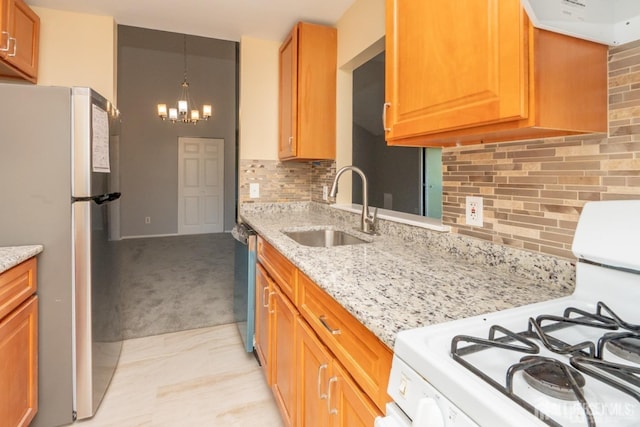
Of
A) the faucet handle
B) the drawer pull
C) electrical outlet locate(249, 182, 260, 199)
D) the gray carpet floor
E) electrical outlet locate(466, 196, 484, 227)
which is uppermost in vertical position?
electrical outlet locate(249, 182, 260, 199)

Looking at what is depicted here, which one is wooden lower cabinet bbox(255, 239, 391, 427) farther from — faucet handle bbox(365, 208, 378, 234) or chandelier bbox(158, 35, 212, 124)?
chandelier bbox(158, 35, 212, 124)

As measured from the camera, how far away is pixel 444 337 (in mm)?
629

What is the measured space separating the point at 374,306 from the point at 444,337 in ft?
0.64

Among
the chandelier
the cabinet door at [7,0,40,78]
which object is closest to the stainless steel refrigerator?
the cabinet door at [7,0,40,78]

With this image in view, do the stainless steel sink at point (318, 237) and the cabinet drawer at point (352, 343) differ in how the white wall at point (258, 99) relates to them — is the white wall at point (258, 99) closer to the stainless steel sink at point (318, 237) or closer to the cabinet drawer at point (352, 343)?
the stainless steel sink at point (318, 237)

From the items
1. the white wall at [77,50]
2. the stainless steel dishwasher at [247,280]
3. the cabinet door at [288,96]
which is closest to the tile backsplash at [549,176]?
the stainless steel dishwasher at [247,280]

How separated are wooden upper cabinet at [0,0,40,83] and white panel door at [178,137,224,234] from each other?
4.51m

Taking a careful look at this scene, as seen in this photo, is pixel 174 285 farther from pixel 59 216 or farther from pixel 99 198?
pixel 59 216

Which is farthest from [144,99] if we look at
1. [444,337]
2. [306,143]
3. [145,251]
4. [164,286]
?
[444,337]

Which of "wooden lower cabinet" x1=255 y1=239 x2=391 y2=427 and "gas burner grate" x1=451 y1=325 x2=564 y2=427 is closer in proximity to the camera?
"gas burner grate" x1=451 y1=325 x2=564 y2=427

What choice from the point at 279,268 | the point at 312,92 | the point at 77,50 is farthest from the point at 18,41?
the point at 279,268

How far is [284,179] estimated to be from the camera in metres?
2.86

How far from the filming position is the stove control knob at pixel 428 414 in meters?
0.50

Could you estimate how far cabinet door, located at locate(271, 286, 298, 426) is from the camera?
4.38 feet
